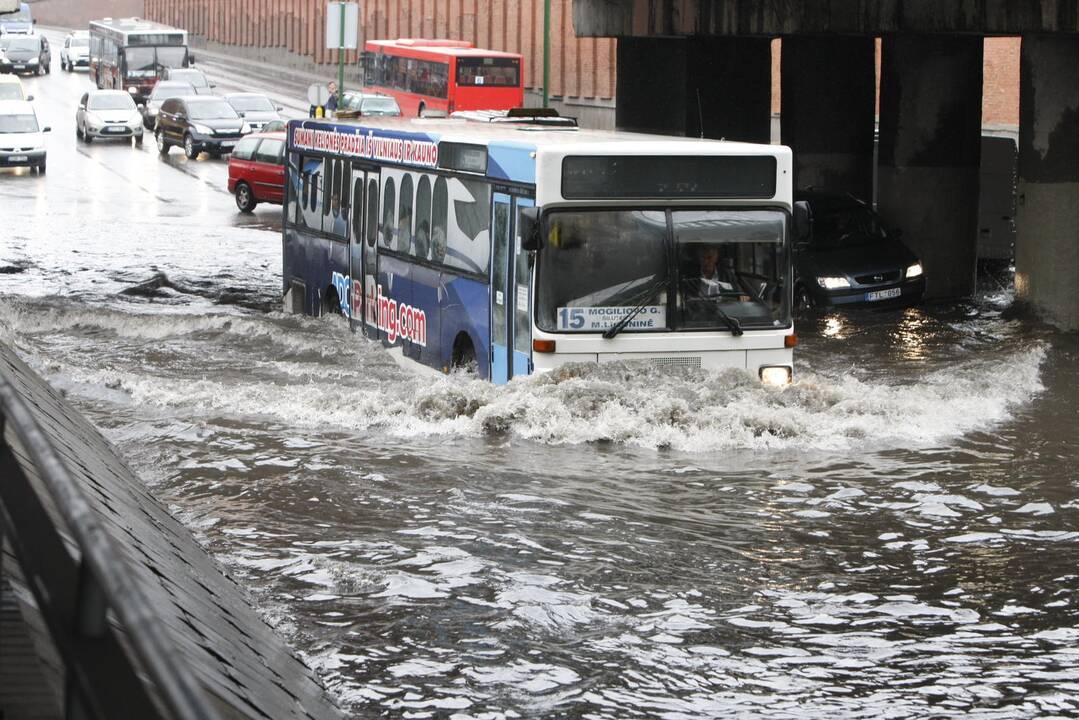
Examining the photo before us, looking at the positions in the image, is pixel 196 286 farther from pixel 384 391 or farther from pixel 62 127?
pixel 62 127

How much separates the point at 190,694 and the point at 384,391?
1219 cm

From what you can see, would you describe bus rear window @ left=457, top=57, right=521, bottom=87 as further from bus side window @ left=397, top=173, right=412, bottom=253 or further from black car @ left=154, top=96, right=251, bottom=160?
bus side window @ left=397, top=173, right=412, bottom=253

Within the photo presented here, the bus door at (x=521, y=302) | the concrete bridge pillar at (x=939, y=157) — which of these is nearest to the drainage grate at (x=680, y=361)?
the bus door at (x=521, y=302)

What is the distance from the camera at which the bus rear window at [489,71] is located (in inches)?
2093

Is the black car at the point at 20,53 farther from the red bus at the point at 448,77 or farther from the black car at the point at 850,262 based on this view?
the black car at the point at 850,262

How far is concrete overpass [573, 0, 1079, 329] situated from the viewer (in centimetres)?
2128

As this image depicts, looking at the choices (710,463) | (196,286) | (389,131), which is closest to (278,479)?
(710,463)

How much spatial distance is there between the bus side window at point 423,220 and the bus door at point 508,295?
171 centimetres

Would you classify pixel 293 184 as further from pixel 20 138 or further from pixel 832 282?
pixel 20 138

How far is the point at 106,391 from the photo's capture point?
1547 cm

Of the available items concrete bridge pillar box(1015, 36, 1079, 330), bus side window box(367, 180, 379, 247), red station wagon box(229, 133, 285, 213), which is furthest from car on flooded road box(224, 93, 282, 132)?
bus side window box(367, 180, 379, 247)

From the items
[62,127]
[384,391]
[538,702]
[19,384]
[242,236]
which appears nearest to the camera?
[538,702]

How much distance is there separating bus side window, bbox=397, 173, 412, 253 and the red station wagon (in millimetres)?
20201

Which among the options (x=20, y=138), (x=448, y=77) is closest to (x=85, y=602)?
(x=20, y=138)
